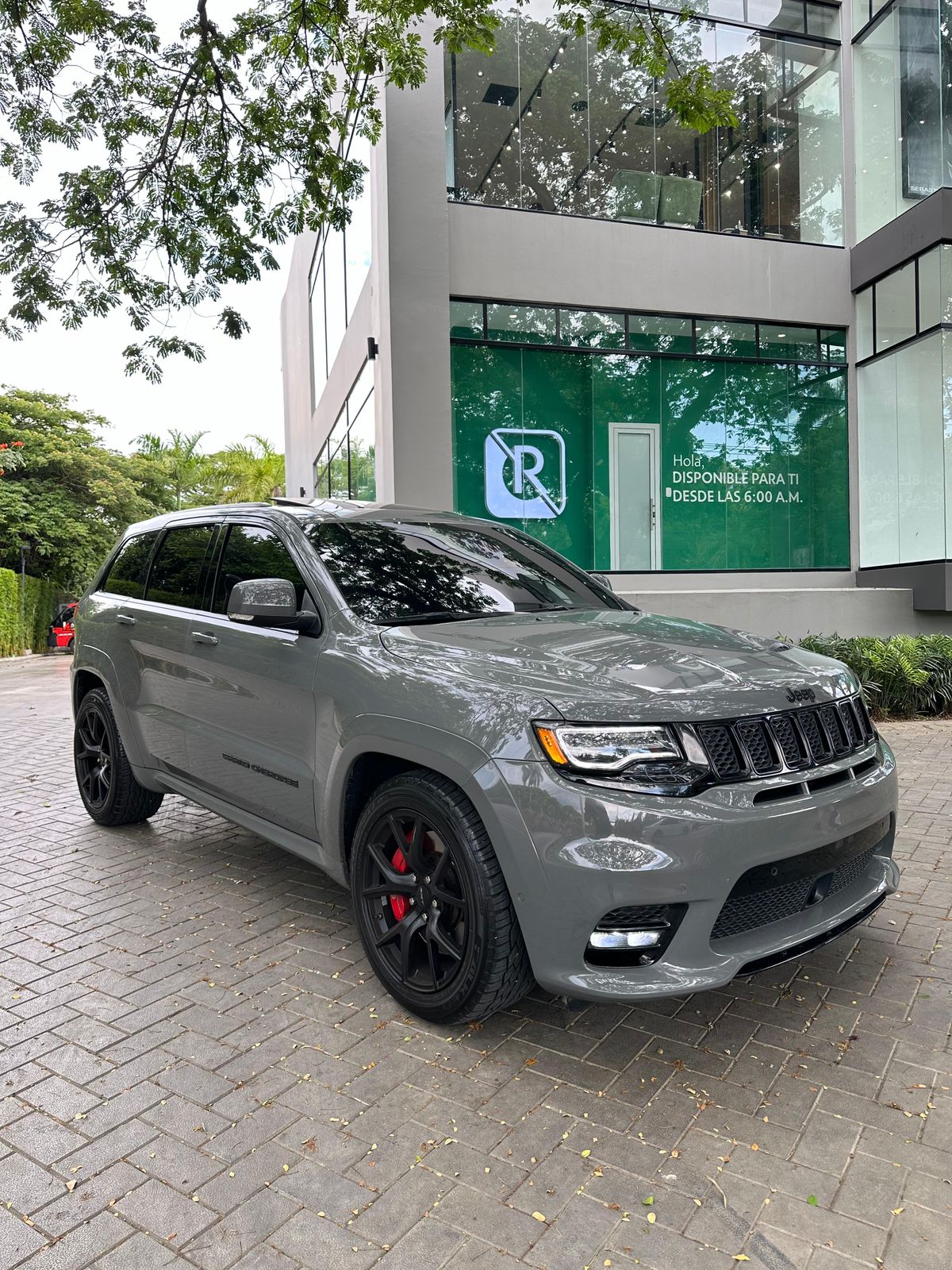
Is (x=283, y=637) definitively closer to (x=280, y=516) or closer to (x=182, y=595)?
(x=280, y=516)

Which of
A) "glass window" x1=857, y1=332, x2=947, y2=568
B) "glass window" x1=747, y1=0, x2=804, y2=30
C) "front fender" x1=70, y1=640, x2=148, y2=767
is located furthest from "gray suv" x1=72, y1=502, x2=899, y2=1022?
"glass window" x1=747, y1=0, x2=804, y2=30

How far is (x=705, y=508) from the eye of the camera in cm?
1366

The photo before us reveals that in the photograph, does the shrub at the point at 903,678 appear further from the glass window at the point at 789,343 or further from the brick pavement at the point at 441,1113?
the brick pavement at the point at 441,1113

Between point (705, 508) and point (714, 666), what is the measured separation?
11.1 meters

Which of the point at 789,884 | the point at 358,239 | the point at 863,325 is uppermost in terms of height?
the point at 358,239

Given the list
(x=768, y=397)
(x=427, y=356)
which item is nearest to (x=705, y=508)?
(x=768, y=397)

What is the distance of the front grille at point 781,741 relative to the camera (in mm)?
2781

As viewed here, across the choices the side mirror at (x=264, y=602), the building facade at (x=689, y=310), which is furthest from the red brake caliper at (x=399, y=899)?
the building facade at (x=689, y=310)

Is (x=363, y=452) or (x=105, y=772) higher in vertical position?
(x=363, y=452)

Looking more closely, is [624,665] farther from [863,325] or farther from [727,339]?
[863,325]

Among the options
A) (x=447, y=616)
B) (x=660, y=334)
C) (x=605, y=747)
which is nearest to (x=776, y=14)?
(x=660, y=334)

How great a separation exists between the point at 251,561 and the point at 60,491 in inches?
1192

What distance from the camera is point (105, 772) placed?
18.3 feet

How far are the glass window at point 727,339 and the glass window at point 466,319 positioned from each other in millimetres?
3490
